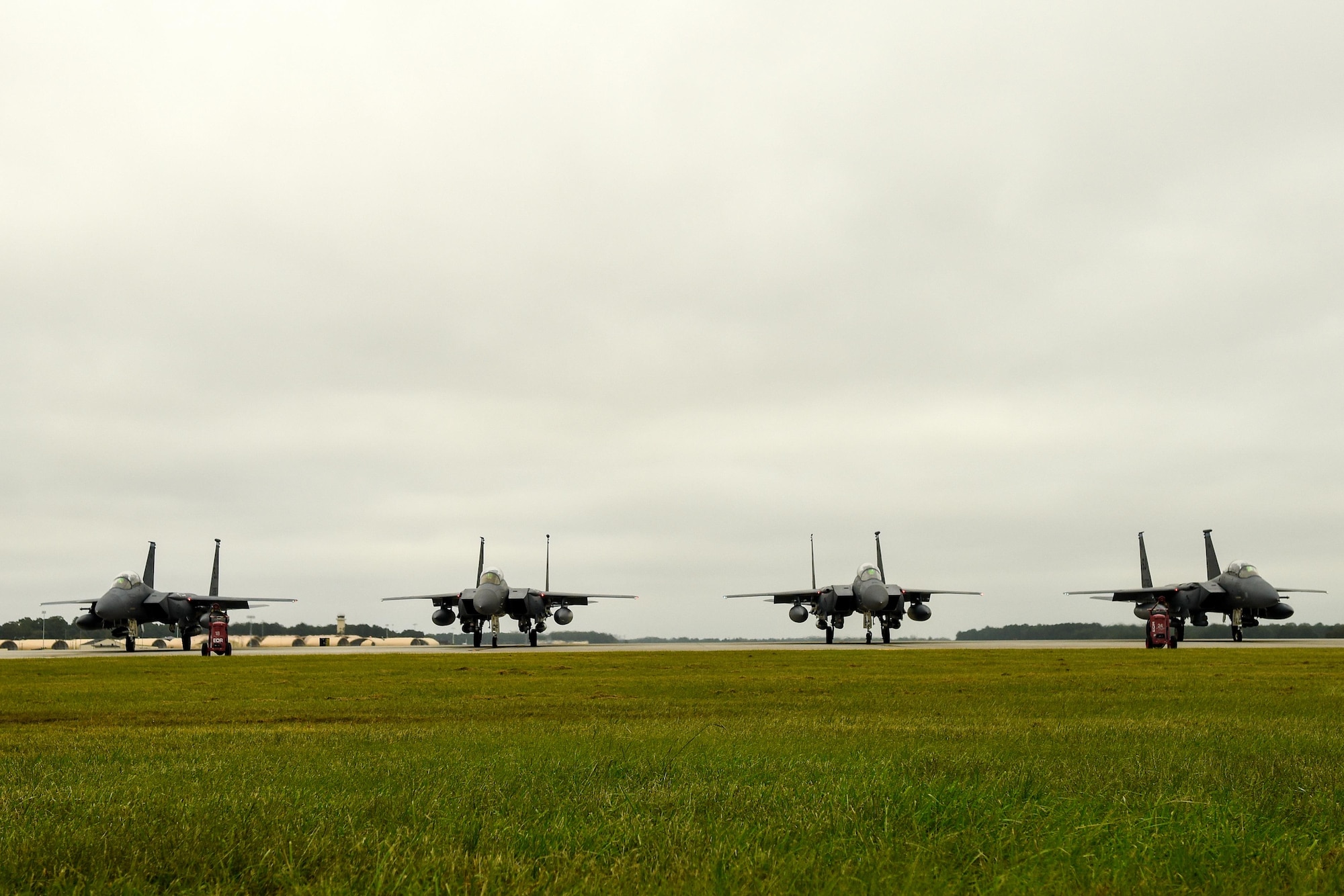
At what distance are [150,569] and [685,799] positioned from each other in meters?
80.4

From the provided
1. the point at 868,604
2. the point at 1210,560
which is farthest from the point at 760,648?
the point at 1210,560

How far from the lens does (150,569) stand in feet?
242

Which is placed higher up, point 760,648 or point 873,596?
point 873,596

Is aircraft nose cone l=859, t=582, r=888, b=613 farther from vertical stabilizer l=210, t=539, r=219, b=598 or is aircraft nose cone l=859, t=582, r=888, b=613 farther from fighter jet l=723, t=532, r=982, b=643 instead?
vertical stabilizer l=210, t=539, r=219, b=598

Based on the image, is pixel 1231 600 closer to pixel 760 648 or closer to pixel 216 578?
pixel 760 648

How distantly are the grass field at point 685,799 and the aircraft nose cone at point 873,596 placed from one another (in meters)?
49.8

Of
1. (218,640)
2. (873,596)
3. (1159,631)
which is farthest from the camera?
(873,596)

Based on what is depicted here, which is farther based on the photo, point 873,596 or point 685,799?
point 873,596

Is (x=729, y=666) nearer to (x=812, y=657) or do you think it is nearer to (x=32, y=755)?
(x=812, y=657)

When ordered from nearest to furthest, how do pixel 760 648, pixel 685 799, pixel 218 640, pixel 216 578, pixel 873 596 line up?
pixel 685 799, pixel 218 640, pixel 760 648, pixel 873 596, pixel 216 578

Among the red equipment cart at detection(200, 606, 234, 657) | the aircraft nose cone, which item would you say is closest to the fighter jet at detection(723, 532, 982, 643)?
the aircraft nose cone

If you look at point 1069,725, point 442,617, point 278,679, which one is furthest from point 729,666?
point 442,617

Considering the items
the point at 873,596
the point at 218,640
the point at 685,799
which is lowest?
the point at 685,799

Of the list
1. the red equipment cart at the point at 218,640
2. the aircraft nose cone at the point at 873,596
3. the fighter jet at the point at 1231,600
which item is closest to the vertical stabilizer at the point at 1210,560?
the fighter jet at the point at 1231,600
